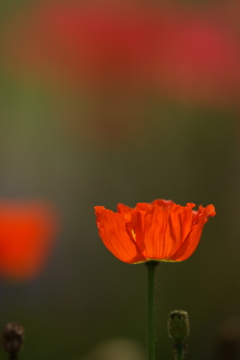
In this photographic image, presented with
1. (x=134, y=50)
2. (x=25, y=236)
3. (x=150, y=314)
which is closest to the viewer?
(x=150, y=314)

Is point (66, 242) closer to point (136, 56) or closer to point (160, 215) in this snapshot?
point (136, 56)

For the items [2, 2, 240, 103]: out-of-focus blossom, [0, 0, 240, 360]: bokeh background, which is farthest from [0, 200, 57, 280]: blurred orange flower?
[2, 2, 240, 103]: out-of-focus blossom

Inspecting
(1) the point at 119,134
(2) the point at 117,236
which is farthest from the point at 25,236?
(2) the point at 117,236

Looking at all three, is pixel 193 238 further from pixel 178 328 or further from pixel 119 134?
pixel 119 134

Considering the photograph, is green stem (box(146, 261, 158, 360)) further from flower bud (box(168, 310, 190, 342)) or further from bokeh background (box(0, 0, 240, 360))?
bokeh background (box(0, 0, 240, 360))

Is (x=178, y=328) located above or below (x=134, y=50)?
below

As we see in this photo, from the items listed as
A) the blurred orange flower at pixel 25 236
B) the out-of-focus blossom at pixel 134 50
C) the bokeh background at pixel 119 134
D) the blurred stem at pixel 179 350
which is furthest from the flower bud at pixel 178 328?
the out-of-focus blossom at pixel 134 50

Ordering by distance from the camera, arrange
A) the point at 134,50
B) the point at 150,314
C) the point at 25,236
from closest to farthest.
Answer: the point at 150,314 < the point at 25,236 < the point at 134,50

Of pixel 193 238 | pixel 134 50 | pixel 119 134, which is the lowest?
pixel 193 238
